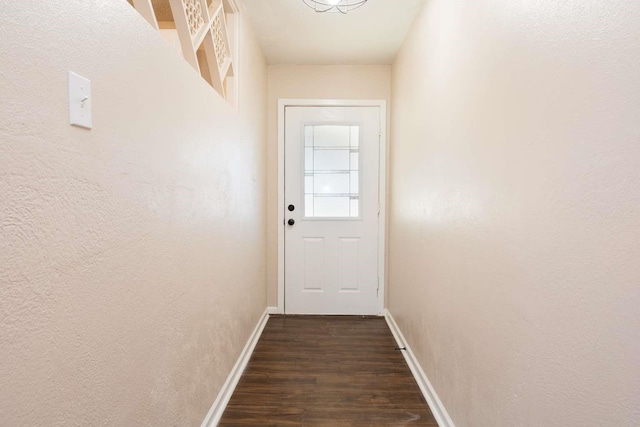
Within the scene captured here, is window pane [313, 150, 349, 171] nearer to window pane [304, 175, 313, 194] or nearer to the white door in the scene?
the white door

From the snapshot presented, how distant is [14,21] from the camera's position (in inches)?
25.3

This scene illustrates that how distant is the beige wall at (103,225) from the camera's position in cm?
66

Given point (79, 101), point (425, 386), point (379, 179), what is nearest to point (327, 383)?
point (425, 386)

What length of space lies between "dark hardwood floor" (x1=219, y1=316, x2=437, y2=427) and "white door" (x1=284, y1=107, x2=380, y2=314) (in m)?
0.43

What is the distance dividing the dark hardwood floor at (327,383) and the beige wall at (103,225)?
40cm

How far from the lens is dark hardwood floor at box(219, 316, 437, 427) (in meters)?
1.89

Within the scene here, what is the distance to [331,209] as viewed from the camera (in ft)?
11.3

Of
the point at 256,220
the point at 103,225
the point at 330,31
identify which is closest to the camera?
the point at 103,225

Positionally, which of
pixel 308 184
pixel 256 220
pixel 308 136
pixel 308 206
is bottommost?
pixel 256 220

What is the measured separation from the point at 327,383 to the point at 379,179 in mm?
1898

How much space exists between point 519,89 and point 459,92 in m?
0.56

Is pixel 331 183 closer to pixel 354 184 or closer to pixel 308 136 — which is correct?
pixel 354 184

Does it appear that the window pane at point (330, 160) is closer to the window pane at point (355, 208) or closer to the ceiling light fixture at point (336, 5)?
the window pane at point (355, 208)

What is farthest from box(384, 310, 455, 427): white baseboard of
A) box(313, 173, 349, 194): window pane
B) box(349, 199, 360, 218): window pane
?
box(313, 173, 349, 194): window pane
